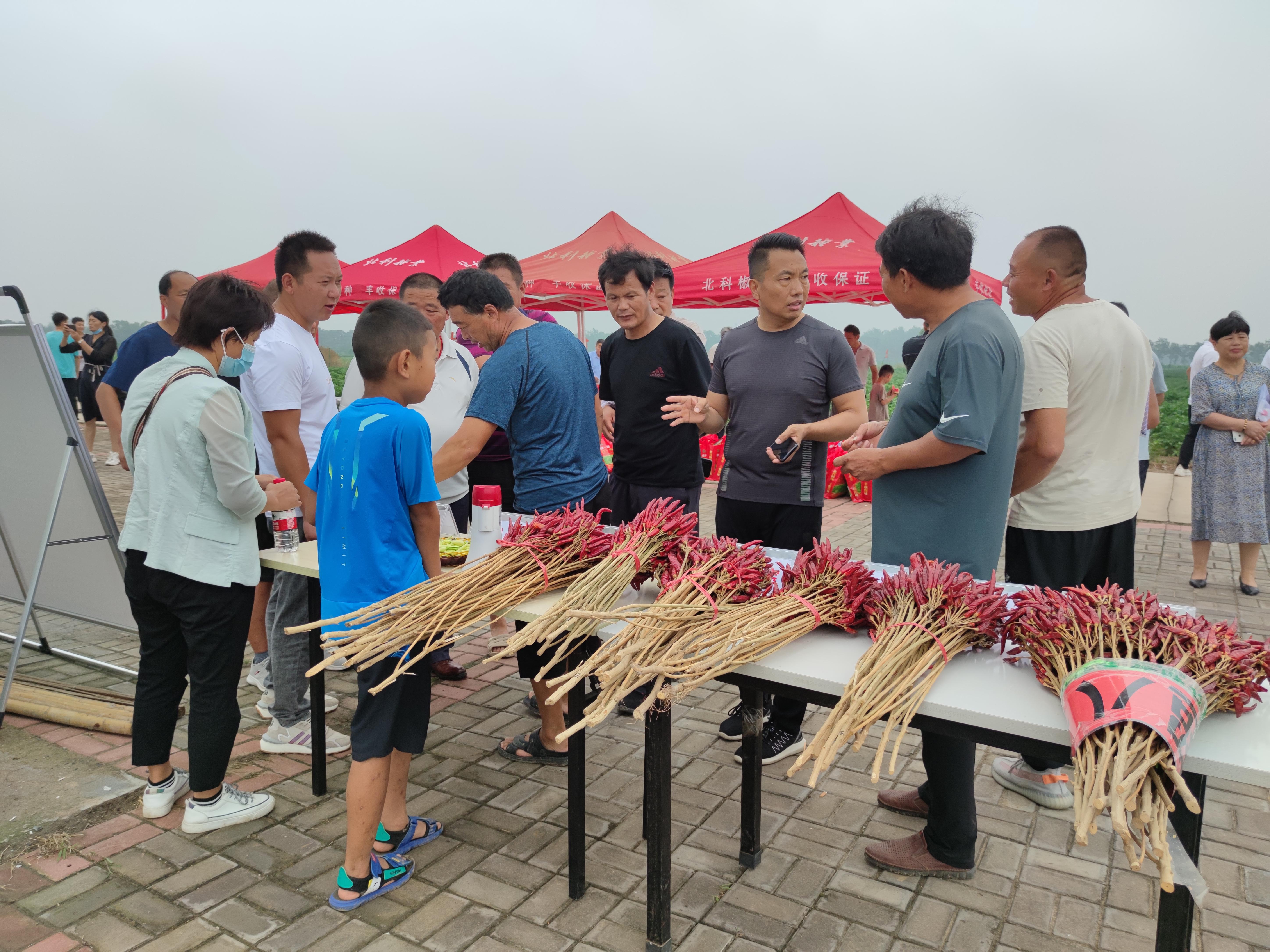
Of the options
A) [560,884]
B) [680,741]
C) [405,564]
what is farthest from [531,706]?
[405,564]

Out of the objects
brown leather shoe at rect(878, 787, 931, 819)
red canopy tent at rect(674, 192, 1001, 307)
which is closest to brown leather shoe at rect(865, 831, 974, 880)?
brown leather shoe at rect(878, 787, 931, 819)

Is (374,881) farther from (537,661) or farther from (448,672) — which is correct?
(448,672)

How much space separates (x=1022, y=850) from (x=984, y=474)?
132cm

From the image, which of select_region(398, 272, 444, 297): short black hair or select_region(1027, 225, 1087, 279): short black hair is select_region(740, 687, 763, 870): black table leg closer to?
select_region(1027, 225, 1087, 279): short black hair

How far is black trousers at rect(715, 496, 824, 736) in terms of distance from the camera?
3396 millimetres

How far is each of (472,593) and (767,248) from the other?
2.07m

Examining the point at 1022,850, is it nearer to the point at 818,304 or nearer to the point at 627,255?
the point at 627,255

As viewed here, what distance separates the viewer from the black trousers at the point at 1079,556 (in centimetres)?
293

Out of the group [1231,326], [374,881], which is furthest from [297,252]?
[1231,326]

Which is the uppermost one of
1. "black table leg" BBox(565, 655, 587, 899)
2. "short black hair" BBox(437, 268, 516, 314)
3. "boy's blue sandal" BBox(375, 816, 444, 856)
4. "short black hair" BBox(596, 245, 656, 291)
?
"short black hair" BBox(596, 245, 656, 291)

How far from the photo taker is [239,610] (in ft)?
9.03

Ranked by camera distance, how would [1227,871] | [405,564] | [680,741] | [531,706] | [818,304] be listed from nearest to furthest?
[405,564], [1227,871], [680,741], [531,706], [818,304]

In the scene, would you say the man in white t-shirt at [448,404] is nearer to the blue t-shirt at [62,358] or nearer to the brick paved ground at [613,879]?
the brick paved ground at [613,879]

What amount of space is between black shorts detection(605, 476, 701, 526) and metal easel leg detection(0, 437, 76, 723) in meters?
2.53
